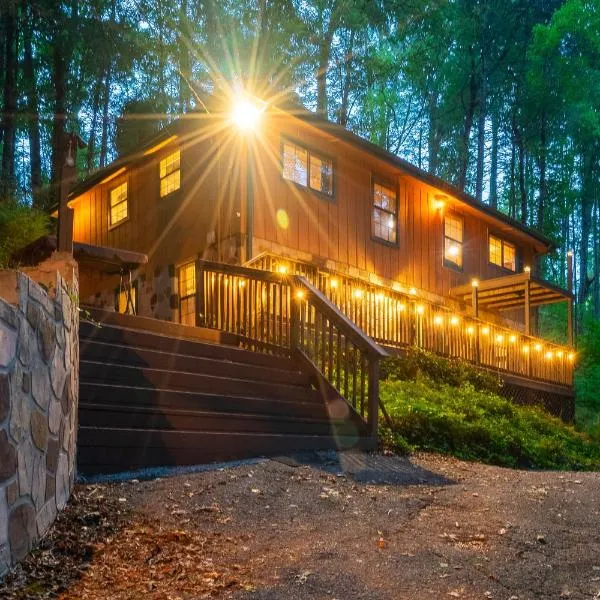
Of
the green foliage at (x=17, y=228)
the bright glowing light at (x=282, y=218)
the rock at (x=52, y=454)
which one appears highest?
the bright glowing light at (x=282, y=218)

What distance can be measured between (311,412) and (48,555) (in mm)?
4385

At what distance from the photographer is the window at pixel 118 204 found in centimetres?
1803

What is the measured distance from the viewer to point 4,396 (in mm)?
3359

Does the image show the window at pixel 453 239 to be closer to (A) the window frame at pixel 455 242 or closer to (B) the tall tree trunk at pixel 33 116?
(A) the window frame at pixel 455 242

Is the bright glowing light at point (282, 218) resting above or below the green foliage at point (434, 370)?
above

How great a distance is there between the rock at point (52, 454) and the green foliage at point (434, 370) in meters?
8.80

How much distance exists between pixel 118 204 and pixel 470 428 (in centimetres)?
1203

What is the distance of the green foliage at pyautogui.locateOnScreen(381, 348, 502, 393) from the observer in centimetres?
1323

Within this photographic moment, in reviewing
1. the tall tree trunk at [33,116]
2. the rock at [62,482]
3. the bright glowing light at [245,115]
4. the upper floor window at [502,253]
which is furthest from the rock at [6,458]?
the tall tree trunk at [33,116]

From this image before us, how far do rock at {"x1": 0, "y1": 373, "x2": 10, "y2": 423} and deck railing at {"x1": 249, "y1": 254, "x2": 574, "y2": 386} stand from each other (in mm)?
8779

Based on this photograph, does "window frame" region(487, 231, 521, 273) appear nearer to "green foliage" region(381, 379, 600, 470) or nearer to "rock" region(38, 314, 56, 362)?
"green foliage" region(381, 379, 600, 470)

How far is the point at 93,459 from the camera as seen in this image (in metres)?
5.63

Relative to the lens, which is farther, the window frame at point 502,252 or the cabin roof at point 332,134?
the window frame at point 502,252

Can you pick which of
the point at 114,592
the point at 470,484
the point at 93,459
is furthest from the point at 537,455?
the point at 114,592
